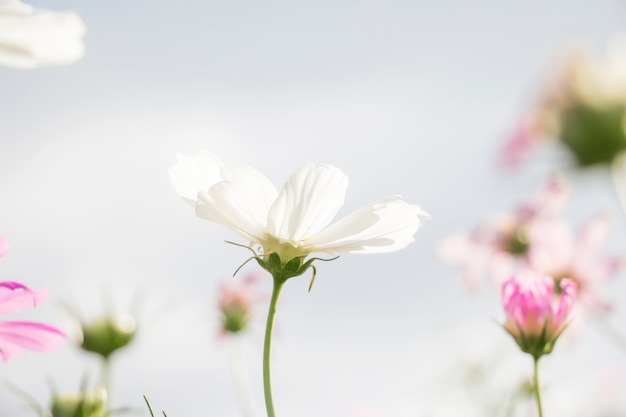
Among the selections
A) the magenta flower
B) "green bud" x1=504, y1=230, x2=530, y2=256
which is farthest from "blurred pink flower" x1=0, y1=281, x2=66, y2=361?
"green bud" x1=504, y1=230, x2=530, y2=256

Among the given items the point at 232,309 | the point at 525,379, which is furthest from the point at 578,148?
the point at 232,309

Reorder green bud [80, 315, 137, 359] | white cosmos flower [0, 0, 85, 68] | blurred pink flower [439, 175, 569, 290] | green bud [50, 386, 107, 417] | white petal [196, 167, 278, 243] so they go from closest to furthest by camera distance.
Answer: white cosmos flower [0, 0, 85, 68] < white petal [196, 167, 278, 243] < green bud [50, 386, 107, 417] < green bud [80, 315, 137, 359] < blurred pink flower [439, 175, 569, 290]

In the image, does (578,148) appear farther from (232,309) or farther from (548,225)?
(232,309)

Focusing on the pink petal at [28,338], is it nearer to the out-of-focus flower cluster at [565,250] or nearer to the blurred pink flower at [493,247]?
the out-of-focus flower cluster at [565,250]

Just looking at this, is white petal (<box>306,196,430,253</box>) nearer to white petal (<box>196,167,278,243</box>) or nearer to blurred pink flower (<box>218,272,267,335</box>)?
white petal (<box>196,167,278,243</box>)

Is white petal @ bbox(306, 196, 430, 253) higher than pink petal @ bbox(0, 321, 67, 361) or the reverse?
higher

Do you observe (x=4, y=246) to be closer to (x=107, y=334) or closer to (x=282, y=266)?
(x=282, y=266)
